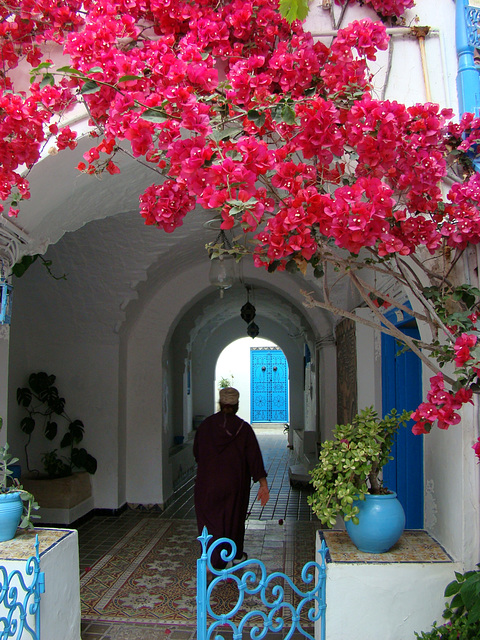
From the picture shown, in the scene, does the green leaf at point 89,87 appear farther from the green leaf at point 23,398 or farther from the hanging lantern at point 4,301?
the green leaf at point 23,398

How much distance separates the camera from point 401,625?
287 cm

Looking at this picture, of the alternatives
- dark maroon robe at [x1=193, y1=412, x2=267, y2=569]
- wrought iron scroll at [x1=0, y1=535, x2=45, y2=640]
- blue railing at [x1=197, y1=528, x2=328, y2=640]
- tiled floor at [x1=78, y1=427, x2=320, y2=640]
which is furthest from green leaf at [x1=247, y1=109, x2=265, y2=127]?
tiled floor at [x1=78, y1=427, x2=320, y2=640]

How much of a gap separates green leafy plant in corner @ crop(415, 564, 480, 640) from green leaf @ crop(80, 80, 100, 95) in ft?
8.45

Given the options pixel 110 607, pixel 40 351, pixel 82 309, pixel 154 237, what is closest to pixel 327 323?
pixel 154 237

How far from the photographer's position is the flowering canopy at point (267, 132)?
2.26 metres

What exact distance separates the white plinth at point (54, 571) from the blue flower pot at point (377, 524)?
1.53 meters

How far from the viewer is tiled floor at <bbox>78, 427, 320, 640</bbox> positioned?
399cm

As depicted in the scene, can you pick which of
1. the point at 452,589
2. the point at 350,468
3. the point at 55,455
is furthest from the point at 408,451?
the point at 55,455

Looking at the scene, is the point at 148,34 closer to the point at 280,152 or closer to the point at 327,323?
the point at 280,152

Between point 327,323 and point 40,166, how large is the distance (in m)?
5.13

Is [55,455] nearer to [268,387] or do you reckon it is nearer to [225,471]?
[225,471]

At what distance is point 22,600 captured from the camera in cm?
294

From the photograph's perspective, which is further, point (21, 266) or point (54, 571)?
point (21, 266)

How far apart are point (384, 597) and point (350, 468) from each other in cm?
60
